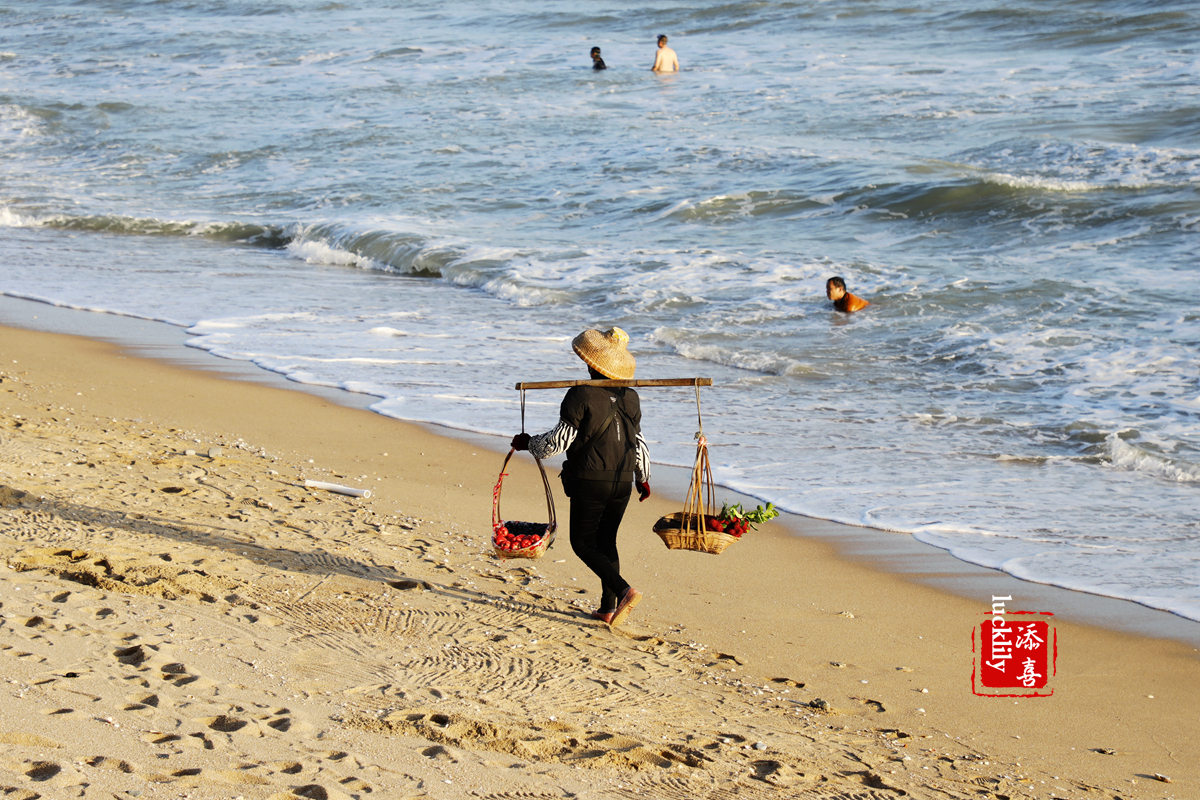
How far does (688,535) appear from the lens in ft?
16.1

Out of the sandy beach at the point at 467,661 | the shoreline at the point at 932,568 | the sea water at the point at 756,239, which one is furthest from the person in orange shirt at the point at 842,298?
the sandy beach at the point at 467,661

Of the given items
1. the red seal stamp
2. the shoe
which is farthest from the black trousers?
the red seal stamp

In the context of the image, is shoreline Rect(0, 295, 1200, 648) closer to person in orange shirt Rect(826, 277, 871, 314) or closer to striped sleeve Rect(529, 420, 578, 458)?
striped sleeve Rect(529, 420, 578, 458)

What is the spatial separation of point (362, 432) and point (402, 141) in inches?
600

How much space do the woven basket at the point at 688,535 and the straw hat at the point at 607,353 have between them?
0.69 m

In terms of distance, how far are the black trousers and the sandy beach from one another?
0.77 feet

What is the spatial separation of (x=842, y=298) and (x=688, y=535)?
7.32 meters

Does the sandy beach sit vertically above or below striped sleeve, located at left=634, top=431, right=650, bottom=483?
below

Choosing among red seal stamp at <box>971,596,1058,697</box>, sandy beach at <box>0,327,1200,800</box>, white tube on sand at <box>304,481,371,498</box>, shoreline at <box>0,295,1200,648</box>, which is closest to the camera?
sandy beach at <box>0,327,1200,800</box>

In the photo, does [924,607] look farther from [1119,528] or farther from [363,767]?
[363,767]

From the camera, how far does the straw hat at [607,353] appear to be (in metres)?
4.76

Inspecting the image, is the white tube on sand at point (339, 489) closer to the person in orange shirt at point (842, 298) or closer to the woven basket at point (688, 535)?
the woven basket at point (688, 535)

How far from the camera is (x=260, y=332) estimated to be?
432 inches

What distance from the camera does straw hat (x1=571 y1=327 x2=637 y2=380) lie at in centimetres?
476
